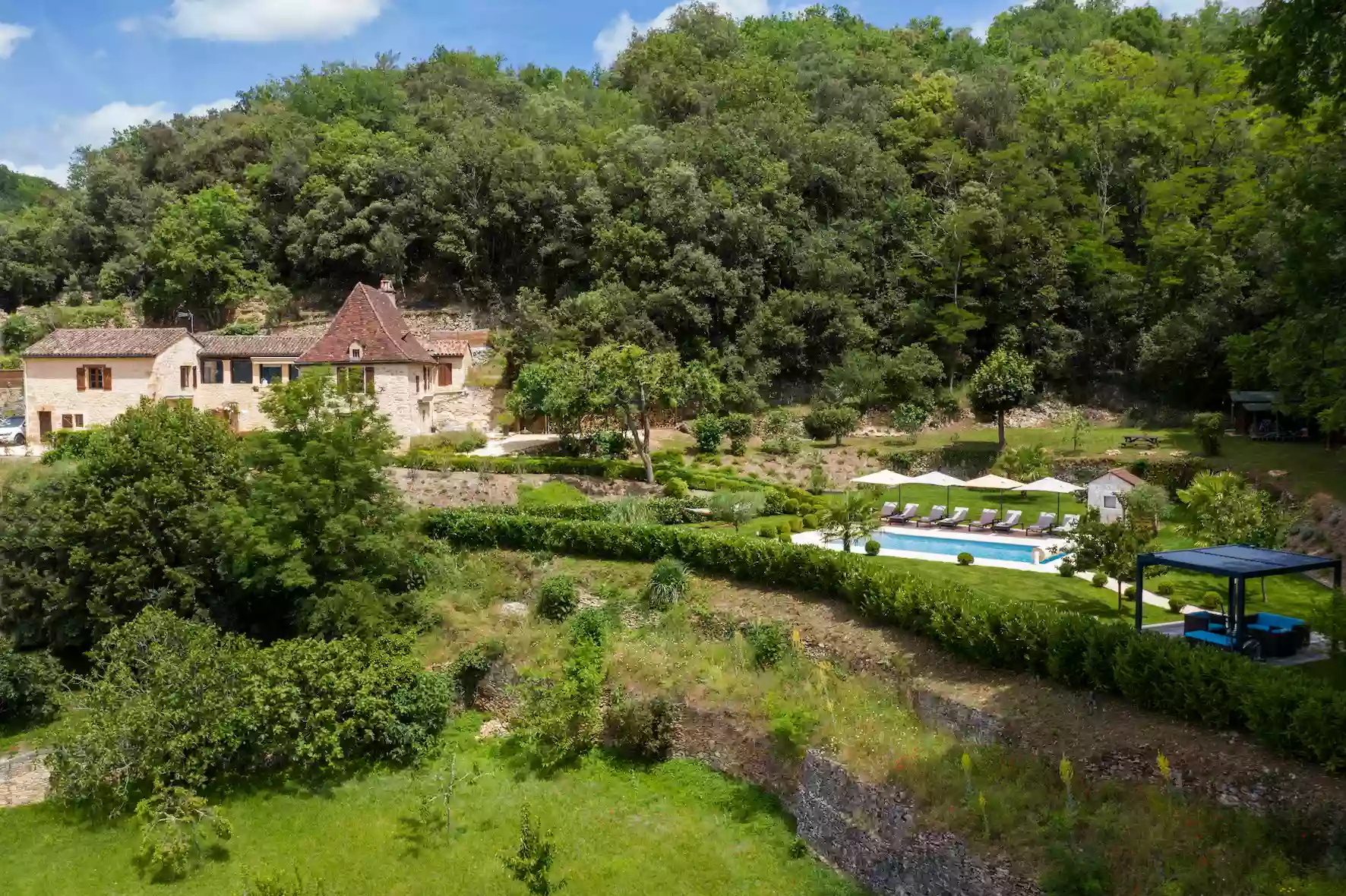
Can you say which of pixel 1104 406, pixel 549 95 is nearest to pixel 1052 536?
pixel 1104 406

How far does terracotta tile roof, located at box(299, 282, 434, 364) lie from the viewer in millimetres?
43188

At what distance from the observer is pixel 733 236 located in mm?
54188

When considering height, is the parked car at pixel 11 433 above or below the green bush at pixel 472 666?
above

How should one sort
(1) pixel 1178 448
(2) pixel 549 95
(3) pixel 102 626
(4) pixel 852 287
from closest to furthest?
(3) pixel 102 626 < (1) pixel 1178 448 < (4) pixel 852 287 < (2) pixel 549 95

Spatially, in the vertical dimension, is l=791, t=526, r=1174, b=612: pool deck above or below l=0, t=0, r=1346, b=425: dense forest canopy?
below

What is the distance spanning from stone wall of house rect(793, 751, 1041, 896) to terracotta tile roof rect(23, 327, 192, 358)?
3726cm

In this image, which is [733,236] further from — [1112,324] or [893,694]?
[893,694]

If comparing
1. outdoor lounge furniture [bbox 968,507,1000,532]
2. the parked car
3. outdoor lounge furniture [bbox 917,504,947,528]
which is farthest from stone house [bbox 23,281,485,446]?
outdoor lounge furniture [bbox 968,507,1000,532]

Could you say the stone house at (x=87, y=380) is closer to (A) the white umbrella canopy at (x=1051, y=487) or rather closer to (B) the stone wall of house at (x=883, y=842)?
(A) the white umbrella canopy at (x=1051, y=487)

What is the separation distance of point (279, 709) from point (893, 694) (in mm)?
13610

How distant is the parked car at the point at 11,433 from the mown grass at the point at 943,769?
26.8m

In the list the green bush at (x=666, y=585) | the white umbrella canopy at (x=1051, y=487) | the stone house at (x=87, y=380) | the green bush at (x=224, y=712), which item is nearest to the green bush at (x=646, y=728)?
the green bush at (x=666, y=585)

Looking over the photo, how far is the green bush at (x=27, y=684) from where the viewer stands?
2534 cm

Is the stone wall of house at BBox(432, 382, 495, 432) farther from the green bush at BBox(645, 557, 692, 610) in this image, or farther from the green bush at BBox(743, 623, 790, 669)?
the green bush at BBox(743, 623, 790, 669)
